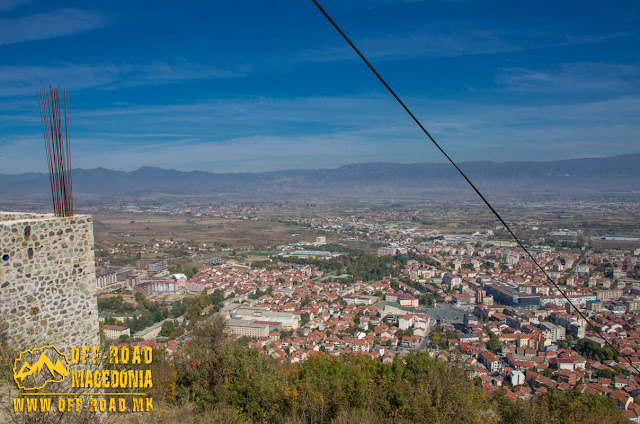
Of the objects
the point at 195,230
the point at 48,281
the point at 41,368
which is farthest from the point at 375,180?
the point at 41,368

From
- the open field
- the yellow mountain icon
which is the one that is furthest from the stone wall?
the open field

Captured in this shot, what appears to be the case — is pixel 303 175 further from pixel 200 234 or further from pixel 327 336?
pixel 327 336

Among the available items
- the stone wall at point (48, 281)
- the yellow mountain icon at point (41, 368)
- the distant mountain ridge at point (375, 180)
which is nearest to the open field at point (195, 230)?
the stone wall at point (48, 281)

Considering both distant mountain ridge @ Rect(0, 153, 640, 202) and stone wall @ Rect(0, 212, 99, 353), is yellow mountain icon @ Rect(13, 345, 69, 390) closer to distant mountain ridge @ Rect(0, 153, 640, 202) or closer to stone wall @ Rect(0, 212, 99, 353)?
stone wall @ Rect(0, 212, 99, 353)

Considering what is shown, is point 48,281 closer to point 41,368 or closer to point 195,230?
point 41,368

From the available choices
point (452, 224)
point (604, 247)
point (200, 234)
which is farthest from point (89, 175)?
point (604, 247)

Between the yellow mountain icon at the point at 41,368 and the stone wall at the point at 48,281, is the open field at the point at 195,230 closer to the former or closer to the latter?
the stone wall at the point at 48,281

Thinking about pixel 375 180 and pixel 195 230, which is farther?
pixel 375 180
